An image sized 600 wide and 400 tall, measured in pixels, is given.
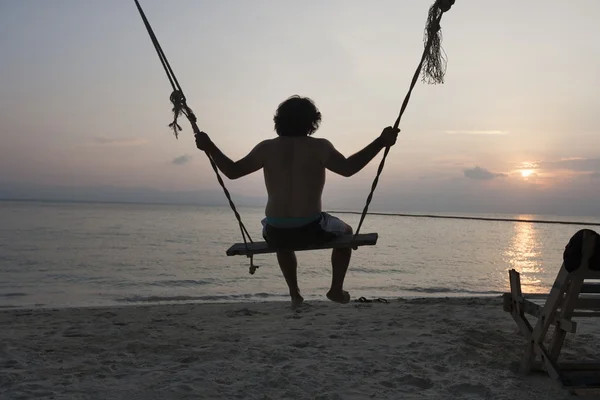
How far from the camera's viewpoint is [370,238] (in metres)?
4.39

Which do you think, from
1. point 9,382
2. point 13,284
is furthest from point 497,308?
point 13,284

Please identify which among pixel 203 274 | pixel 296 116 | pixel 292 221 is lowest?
pixel 203 274

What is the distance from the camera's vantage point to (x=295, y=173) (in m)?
4.30

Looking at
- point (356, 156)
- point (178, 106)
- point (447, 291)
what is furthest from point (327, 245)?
point (447, 291)

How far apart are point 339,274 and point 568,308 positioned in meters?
1.97

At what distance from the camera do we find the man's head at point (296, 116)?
14.4ft

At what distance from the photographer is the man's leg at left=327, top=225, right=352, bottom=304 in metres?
4.59

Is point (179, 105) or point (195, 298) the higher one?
point (179, 105)

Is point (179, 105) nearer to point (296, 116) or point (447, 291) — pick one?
point (296, 116)

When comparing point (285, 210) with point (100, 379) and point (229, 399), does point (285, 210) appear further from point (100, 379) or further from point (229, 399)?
point (100, 379)

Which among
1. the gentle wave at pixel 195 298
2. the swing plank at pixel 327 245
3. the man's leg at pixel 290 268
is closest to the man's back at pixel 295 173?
the swing plank at pixel 327 245

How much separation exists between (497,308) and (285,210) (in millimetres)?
6875

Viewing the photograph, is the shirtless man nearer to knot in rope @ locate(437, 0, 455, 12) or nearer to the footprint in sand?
knot in rope @ locate(437, 0, 455, 12)

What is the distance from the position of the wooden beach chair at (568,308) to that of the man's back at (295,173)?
2106mm
